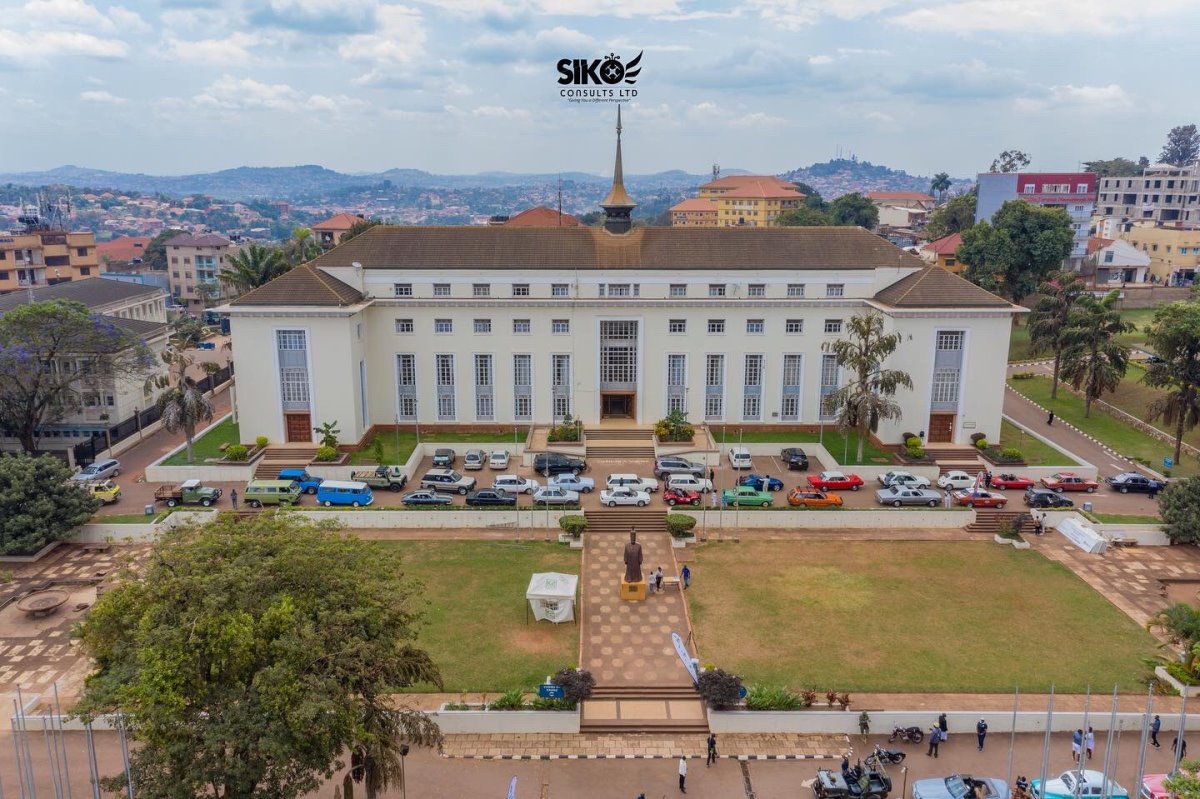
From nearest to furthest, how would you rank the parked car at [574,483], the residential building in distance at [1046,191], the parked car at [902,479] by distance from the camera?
the parked car at [574,483] < the parked car at [902,479] < the residential building in distance at [1046,191]

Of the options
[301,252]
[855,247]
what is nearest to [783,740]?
[855,247]

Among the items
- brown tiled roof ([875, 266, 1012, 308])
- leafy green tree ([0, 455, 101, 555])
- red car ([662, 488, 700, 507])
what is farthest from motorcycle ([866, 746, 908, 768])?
leafy green tree ([0, 455, 101, 555])

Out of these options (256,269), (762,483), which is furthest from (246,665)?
(256,269)

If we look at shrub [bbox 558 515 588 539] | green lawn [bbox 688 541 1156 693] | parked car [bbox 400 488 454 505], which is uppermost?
parked car [bbox 400 488 454 505]

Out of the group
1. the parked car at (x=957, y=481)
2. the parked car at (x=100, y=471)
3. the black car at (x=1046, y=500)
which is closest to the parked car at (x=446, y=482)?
the parked car at (x=100, y=471)

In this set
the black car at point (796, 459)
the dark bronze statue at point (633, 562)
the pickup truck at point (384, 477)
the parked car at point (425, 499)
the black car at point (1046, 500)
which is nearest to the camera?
the dark bronze statue at point (633, 562)

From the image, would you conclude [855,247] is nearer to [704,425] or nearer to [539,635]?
[704,425]

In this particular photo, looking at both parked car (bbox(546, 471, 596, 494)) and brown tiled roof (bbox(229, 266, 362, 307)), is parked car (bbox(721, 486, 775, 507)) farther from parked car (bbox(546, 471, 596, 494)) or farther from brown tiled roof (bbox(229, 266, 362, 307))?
brown tiled roof (bbox(229, 266, 362, 307))

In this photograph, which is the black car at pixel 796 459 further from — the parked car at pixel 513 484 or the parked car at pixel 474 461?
the parked car at pixel 474 461
